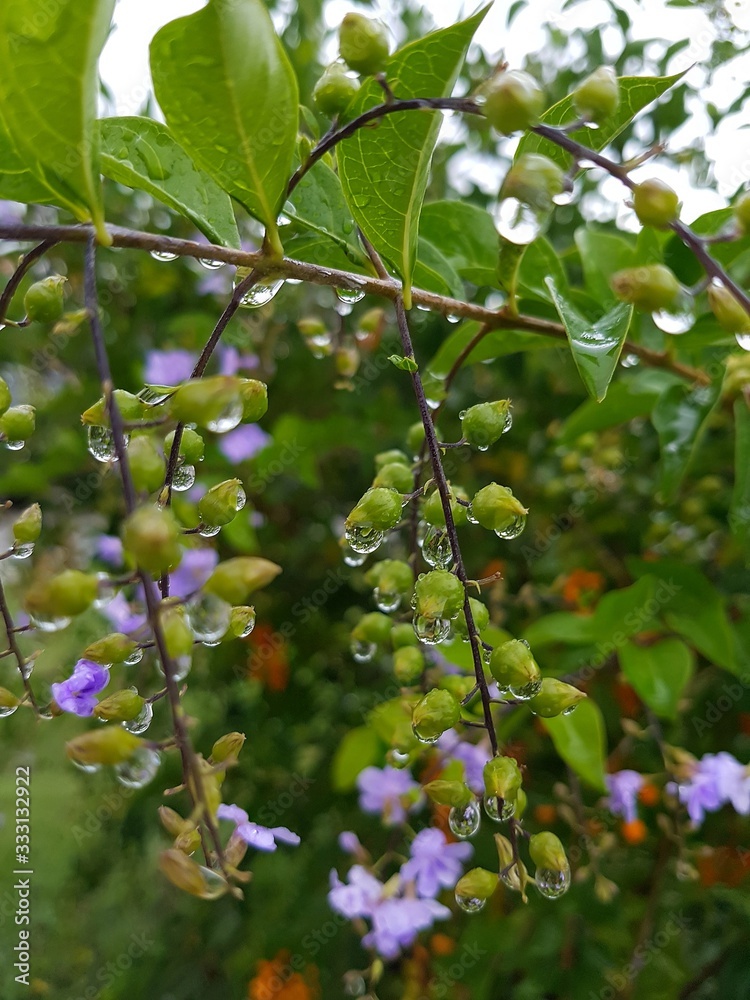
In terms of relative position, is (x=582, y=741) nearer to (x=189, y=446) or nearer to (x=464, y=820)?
(x=464, y=820)

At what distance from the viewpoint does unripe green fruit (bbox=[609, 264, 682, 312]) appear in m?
0.47

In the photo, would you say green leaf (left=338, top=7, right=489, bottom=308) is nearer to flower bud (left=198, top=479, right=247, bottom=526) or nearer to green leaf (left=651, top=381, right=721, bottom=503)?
flower bud (left=198, top=479, right=247, bottom=526)

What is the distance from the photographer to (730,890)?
1.00 meters

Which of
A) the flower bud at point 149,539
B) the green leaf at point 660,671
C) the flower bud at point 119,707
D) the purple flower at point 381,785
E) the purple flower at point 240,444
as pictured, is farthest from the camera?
the purple flower at point 240,444

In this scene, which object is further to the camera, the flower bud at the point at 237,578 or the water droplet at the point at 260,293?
the water droplet at the point at 260,293

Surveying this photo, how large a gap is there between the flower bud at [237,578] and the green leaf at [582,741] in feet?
1.85

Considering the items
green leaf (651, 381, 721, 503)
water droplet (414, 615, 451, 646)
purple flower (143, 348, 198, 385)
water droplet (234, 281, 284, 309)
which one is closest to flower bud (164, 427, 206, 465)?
water droplet (234, 281, 284, 309)

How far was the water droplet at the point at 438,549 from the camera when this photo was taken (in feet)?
1.91

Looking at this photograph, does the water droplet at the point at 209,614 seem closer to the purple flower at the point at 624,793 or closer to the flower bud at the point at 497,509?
the flower bud at the point at 497,509

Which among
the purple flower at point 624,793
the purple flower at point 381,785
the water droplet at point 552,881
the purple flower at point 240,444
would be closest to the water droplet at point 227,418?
the water droplet at point 552,881

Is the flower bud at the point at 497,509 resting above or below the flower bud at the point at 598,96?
below

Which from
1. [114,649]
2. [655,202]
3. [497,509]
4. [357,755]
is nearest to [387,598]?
[497,509]

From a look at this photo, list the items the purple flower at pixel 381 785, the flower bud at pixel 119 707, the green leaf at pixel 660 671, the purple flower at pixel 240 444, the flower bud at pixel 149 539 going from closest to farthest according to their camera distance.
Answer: the flower bud at pixel 149 539
the flower bud at pixel 119 707
the green leaf at pixel 660 671
the purple flower at pixel 381 785
the purple flower at pixel 240 444

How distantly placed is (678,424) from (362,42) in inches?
21.2
